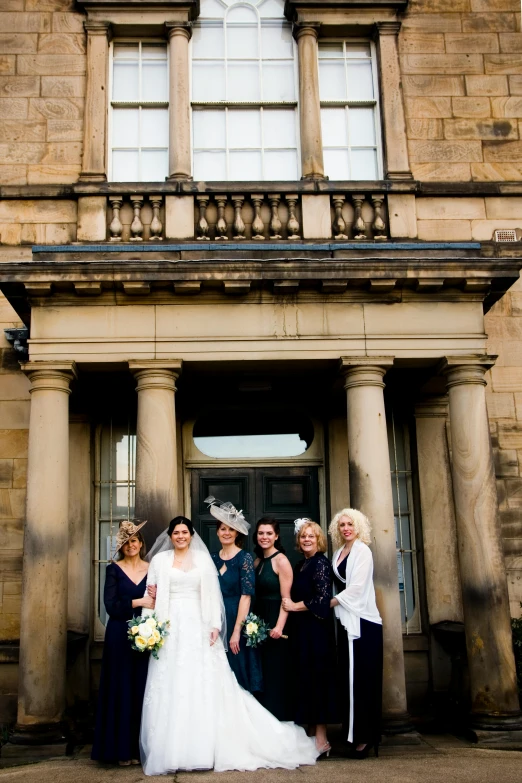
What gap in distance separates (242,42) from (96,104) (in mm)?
2132

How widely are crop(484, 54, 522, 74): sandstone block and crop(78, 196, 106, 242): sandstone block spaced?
5.35 m

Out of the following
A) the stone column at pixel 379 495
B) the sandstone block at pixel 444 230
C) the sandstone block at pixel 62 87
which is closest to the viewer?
the stone column at pixel 379 495

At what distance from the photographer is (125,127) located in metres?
11.3

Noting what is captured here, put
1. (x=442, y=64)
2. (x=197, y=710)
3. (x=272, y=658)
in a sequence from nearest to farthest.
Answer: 1. (x=197, y=710)
2. (x=272, y=658)
3. (x=442, y=64)

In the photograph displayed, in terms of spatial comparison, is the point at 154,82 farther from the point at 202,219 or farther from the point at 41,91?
the point at 202,219

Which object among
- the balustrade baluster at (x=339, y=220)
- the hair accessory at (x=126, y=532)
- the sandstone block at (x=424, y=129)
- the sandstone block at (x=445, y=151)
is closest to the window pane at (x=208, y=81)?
the balustrade baluster at (x=339, y=220)

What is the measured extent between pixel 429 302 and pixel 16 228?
513 centimetres

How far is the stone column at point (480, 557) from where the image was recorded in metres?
8.75

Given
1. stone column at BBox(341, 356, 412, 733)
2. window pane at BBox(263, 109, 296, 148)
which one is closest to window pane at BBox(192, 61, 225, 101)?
window pane at BBox(263, 109, 296, 148)

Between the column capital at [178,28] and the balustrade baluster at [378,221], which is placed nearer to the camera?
the balustrade baluster at [378,221]

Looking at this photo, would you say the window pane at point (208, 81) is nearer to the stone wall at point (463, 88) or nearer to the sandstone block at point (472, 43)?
the stone wall at point (463, 88)

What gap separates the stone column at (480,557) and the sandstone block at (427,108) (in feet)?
12.5

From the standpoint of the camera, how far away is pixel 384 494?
900cm

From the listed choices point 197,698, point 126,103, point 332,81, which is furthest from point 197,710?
point 332,81
